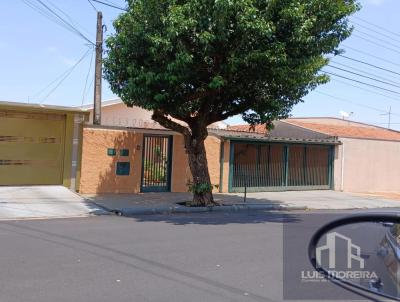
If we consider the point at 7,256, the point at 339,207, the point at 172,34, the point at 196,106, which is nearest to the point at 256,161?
the point at 339,207

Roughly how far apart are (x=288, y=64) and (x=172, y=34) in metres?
3.12

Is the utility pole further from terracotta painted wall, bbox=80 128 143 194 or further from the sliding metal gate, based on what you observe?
the sliding metal gate

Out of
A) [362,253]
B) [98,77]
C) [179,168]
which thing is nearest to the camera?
[362,253]

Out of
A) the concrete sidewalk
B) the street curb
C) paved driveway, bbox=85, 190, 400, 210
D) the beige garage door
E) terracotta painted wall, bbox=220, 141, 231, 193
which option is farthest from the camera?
terracotta painted wall, bbox=220, 141, 231, 193

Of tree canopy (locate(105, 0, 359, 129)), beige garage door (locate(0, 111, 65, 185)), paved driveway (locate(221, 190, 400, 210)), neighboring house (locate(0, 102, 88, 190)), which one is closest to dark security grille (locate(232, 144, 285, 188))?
paved driveway (locate(221, 190, 400, 210))

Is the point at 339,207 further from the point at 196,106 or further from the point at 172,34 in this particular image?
the point at 172,34

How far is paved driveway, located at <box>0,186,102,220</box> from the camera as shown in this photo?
12867 mm

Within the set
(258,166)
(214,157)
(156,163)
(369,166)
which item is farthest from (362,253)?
(369,166)

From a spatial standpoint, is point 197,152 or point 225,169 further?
point 225,169

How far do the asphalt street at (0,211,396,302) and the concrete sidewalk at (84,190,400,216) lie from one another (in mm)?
2395

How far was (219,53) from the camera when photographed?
13.1 m

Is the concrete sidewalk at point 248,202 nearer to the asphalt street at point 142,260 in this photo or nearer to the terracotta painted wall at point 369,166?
the asphalt street at point 142,260

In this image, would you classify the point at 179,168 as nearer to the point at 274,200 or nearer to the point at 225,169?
the point at 225,169

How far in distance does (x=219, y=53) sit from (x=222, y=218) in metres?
4.34
